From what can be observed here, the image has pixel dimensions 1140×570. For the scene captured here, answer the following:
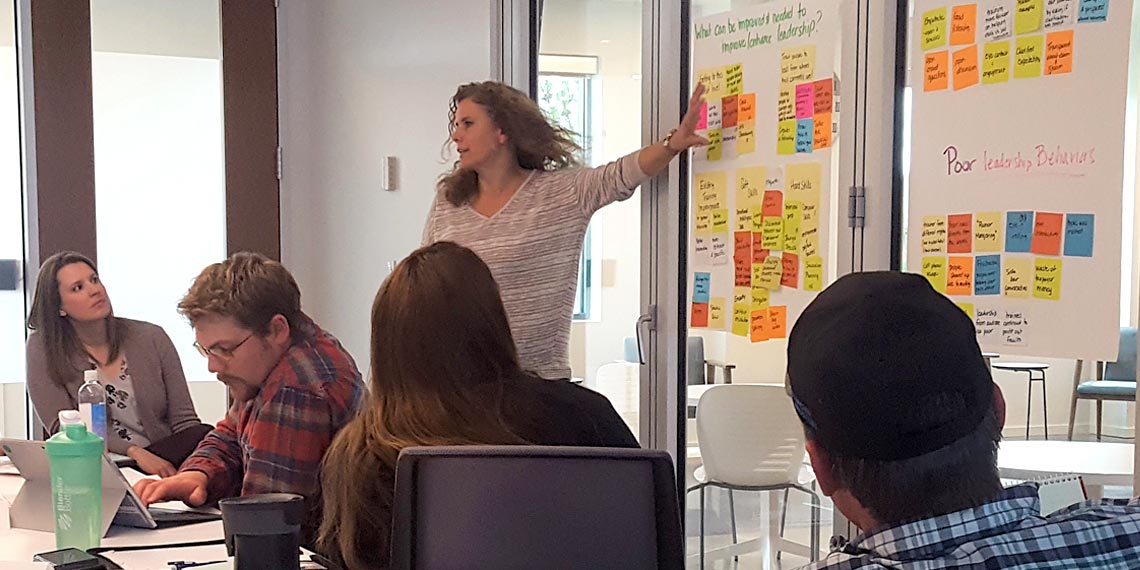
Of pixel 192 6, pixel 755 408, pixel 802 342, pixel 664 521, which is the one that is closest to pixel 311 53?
pixel 192 6

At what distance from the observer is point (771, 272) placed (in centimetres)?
273

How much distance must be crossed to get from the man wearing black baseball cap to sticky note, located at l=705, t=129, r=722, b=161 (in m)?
1.88

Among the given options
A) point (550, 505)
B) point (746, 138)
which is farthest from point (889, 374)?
point (746, 138)

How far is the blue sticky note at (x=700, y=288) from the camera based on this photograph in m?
2.97

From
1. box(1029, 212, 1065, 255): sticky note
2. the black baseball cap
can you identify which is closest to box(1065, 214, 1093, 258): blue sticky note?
box(1029, 212, 1065, 255): sticky note

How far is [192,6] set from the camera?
476 cm

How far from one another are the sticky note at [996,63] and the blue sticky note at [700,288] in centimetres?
98

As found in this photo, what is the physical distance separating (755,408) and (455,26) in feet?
6.07

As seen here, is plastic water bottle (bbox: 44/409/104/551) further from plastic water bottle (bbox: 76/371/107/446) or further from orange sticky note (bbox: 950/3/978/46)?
orange sticky note (bbox: 950/3/978/46)

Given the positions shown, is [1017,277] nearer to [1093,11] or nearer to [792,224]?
[1093,11]

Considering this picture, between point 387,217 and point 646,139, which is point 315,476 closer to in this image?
point 646,139

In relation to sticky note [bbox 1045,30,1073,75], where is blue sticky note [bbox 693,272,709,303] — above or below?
below

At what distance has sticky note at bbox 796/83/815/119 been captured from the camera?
8.51 ft

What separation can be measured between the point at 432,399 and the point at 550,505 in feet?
1.12
